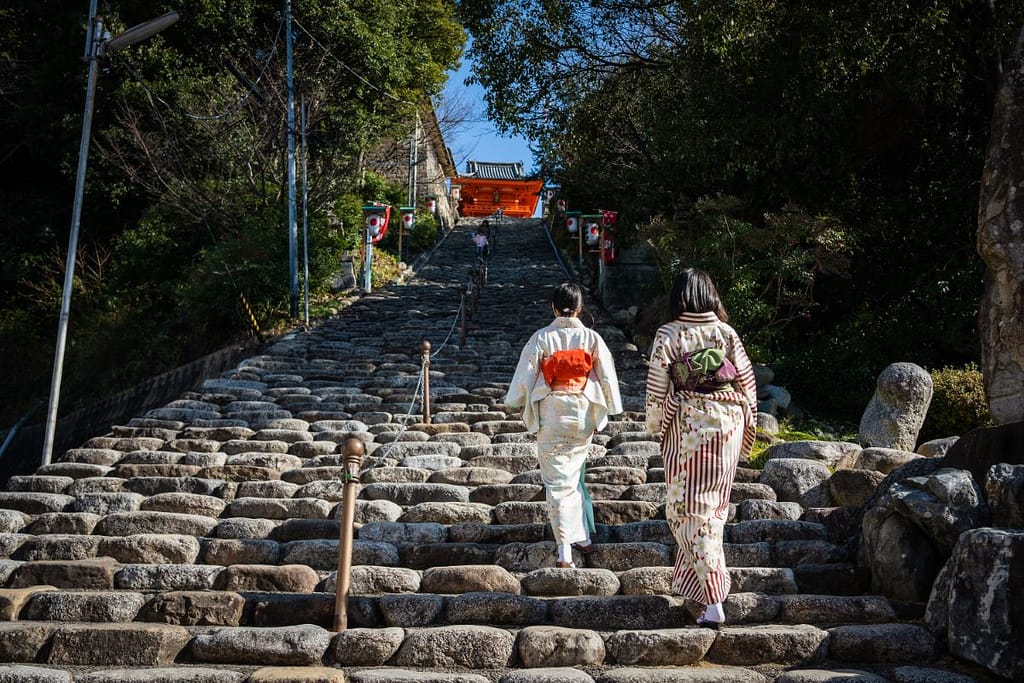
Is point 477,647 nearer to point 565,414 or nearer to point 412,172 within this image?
point 565,414

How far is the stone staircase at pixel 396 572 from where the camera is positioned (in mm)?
4500

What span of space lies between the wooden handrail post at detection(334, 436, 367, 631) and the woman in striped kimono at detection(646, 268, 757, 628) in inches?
65.8

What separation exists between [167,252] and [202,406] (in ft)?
28.3

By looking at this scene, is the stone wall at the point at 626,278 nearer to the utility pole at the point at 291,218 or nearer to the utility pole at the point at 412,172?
the utility pole at the point at 291,218

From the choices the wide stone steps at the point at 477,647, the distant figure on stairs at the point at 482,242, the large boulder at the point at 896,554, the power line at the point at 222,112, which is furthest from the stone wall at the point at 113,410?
the large boulder at the point at 896,554

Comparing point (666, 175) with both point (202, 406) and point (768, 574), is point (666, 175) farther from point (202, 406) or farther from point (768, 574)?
point (768, 574)

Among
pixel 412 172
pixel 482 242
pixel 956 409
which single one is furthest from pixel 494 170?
pixel 956 409

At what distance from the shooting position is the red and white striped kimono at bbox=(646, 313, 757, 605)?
486 centimetres

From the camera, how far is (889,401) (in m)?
8.84

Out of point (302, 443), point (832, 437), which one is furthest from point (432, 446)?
point (832, 437)

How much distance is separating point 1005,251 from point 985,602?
3.46 meters

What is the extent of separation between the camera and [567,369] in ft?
19.4

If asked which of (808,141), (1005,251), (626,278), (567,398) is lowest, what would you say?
(567,398)

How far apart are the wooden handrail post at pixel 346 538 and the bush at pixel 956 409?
25.4 ft
